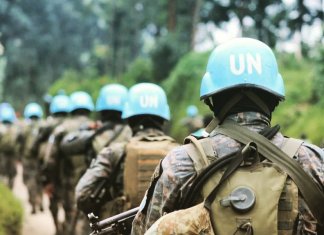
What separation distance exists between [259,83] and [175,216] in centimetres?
68

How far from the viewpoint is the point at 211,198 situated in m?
2.59

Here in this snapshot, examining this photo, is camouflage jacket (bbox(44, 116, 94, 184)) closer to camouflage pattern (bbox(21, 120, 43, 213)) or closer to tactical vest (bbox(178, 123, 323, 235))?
camouflage pattern (bbox(21, 120, 43, 213))

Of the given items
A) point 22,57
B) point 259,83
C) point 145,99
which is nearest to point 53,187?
point 145,99

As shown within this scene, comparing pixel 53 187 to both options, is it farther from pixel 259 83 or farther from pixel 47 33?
pixel 47 33

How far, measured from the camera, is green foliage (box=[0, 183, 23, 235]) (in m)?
7.22

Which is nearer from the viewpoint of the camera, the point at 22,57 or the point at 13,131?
the point at 13,131

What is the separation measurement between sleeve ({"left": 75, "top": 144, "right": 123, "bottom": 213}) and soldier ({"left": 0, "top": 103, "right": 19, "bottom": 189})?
1066 cm

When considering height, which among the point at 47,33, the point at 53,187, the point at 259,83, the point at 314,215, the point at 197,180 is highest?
the point at 47,33

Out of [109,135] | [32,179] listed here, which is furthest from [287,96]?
[109,135]

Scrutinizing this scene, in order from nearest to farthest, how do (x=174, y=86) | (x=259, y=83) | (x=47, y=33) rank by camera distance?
1. (x=259, y=83)
2. (x=174, y=86)
3. (x=47, y=33)

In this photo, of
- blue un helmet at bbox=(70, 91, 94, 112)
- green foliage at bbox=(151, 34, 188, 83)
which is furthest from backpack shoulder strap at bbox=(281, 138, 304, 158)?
green foliage at bbox=(151, 34, 188, 83)

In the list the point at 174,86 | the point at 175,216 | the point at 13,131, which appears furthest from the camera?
the point at 174,86

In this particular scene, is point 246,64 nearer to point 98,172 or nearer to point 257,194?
point 257,194

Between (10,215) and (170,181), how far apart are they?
4.96 meters
